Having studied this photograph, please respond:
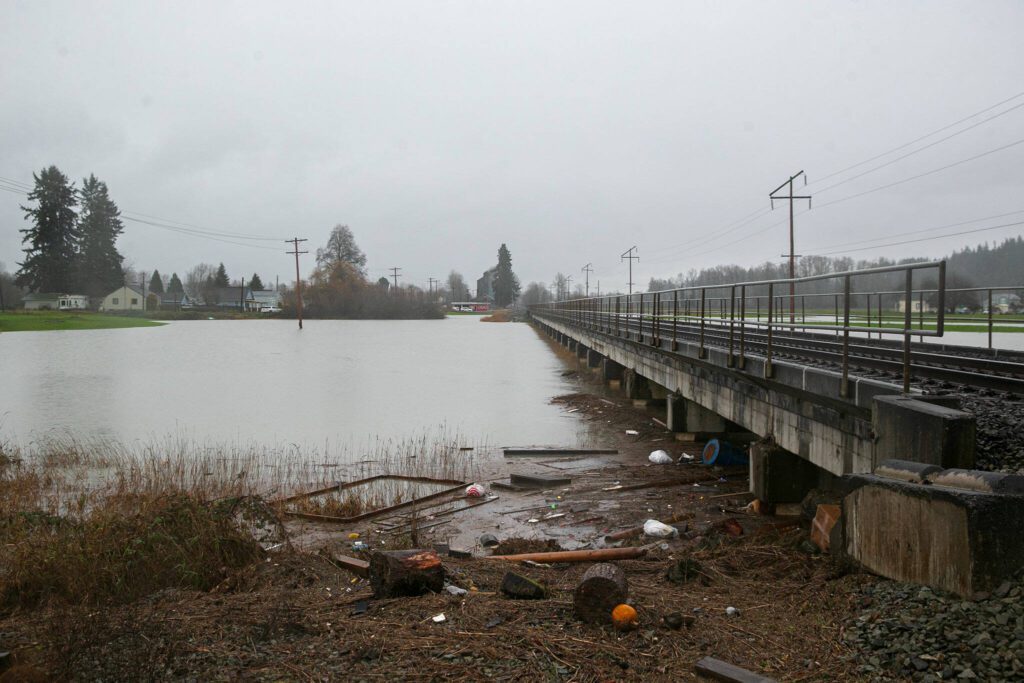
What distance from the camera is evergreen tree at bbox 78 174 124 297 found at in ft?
329

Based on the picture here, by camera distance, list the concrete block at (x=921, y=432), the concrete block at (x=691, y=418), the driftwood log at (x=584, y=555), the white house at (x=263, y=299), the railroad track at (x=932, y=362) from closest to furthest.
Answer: the concrete block at (x=921, y=432)
the driftwood log at (x=584, y=555)
the railroad track at (x=932, y=362)
the concrete block at (x=691, y=418)
the white house at (x=263, y=299)

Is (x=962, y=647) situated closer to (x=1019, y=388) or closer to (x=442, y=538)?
(x=1019, y=388)

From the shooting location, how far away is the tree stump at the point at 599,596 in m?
5.31

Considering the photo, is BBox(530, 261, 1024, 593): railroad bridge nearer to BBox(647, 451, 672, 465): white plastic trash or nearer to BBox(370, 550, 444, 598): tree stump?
BBox(647, 451, 672, 465): white plastic trash

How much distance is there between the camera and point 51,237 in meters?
94.6

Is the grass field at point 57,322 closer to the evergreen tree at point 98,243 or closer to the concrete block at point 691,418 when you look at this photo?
the evergreen tree at point 98,243

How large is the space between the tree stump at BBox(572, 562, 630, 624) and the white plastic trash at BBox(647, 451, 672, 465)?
9.44 metres

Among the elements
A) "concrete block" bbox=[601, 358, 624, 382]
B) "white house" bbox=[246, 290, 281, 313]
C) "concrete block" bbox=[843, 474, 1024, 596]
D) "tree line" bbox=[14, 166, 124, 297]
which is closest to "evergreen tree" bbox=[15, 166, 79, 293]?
"tree line" bbox=[14, 166, 124, 297]

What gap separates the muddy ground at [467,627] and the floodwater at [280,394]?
35.2 ft

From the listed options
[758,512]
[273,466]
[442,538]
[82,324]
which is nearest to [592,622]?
[442,538]

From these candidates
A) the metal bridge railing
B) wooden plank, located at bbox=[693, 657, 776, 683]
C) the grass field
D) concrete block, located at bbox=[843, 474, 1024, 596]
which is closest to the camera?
wooden plank, located at bbox=[693, 657, 776, 683]

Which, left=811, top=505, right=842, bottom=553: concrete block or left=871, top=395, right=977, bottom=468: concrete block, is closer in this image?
left=871, top=395, right=977, bottom=468: concrete block

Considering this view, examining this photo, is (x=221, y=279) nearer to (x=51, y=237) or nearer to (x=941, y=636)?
(x=51, y=237)

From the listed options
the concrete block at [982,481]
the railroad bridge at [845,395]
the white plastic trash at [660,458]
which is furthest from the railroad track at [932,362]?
the concrete block at [982,481]
